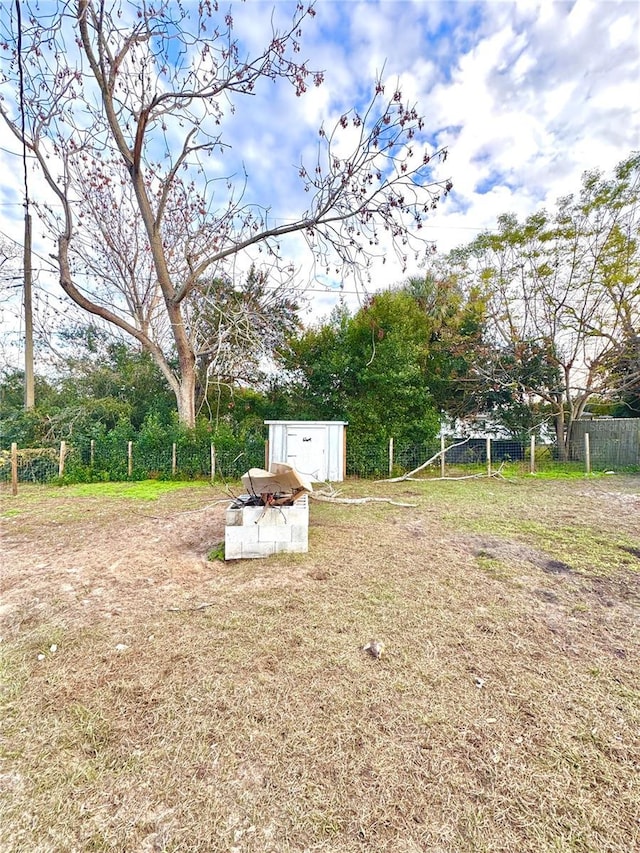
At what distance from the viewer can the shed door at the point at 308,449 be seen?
8.49 meters

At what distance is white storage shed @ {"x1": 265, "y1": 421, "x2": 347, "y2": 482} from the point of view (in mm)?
8469

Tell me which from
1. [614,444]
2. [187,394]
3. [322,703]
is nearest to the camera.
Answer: [322,703]

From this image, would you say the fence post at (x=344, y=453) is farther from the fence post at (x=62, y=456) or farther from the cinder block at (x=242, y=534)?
the fence post at (x=62, y=456)

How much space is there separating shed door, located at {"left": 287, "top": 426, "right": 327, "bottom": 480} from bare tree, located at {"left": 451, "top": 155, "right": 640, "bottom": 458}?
5.73m

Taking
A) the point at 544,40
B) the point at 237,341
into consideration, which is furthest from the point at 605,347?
the point at 237,341

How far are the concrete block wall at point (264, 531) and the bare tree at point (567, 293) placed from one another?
9.28 m

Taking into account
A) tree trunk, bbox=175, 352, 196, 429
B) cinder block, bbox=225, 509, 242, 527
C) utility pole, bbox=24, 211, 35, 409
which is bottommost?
cinder block, bbox=225, 509, 242, 527

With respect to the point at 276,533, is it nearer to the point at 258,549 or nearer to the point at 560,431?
the point at 258,549

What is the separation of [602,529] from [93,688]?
532cm

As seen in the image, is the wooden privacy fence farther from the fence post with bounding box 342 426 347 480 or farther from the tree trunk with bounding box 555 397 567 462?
the fence post with bounding box 342 426 347 480

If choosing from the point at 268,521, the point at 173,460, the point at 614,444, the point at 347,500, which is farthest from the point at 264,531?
the point at 614,444

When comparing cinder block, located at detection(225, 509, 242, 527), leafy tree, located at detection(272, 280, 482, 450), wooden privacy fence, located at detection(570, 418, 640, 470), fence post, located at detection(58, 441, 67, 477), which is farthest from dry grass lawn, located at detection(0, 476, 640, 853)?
wooden privacy fence, located at detection(570, 418, 640, 470)

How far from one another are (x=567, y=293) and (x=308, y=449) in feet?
30.4

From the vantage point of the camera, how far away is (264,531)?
3.56m
